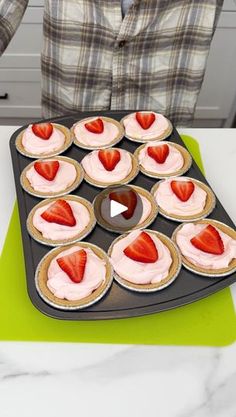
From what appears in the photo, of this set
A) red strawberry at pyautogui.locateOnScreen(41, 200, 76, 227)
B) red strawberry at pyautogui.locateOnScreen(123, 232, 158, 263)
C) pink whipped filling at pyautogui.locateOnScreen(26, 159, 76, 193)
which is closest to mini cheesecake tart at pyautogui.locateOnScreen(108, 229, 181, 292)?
red strawberry at pyautogui.locateOnScreen(123, 232, 158, 263)

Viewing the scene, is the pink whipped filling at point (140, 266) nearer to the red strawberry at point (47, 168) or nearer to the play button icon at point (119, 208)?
the play button icon at point (119, 208)

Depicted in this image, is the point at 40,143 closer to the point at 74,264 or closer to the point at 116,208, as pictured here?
the point at 116,208

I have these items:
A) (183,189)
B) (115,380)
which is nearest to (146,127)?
(183,189)

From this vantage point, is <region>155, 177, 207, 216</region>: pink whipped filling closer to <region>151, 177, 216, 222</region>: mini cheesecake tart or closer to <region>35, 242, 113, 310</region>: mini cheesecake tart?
<region>151, 177, 216, 222</region>: mini cheesecake tart

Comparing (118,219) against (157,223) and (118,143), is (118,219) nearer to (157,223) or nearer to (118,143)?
(157,223)

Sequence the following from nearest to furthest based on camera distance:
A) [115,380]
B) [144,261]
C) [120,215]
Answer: [115,380]
[144,261]
[120,215]
